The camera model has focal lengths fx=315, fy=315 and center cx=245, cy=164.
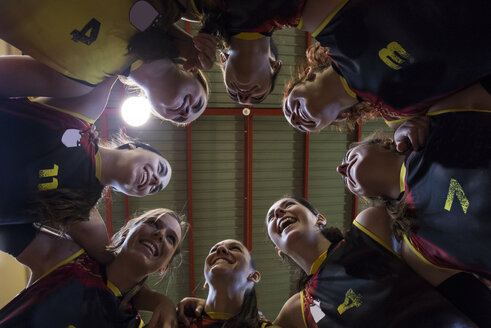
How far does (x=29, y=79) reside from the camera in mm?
1877

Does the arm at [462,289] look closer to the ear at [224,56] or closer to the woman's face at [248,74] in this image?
the woman's face at [248,74]

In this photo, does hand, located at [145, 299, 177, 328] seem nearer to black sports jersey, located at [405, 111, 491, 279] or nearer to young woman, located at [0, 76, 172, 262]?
young woman, located at [0, 76, 172, 262]

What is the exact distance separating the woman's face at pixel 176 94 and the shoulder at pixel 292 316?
168cm

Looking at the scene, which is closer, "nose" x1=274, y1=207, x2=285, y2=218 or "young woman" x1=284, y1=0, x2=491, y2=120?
"young woman" x1=284, y1=0, x2=491, y2=120

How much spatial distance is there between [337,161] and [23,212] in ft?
15.3

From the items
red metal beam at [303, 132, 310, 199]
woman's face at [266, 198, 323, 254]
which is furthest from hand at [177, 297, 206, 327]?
red metal beam at [303, 132, 310, 199]

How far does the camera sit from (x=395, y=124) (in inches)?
84.1

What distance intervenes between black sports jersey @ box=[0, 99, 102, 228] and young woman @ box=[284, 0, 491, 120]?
1.66 m

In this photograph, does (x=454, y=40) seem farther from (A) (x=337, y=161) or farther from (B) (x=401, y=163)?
(A) (x=337, y=161)

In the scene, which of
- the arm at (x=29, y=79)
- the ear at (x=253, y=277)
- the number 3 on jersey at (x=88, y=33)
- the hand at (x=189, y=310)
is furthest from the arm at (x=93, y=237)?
the number 3 on jersey at (x=88, y=33)

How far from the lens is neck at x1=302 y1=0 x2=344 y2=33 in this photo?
1752 mm

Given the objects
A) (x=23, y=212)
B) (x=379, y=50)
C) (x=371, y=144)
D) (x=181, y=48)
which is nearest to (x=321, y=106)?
(x=371, y=144)

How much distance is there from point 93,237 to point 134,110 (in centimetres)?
222

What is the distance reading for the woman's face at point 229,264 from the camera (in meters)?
2.53
